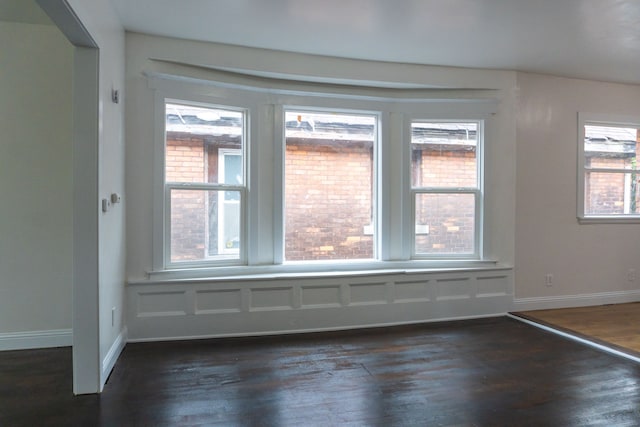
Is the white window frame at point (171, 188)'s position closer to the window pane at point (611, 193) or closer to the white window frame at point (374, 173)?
the white window frame at point (374, 173)

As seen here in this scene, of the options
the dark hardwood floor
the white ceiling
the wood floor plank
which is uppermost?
the white ceiling

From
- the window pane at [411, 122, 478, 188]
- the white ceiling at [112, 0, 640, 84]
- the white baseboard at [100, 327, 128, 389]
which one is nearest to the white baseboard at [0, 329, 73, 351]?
the white baseboard at [100, 327, 128, 389]

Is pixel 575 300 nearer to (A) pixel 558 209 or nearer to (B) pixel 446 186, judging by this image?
(A) pixel 558 209

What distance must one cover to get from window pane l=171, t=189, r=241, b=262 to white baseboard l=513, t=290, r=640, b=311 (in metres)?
3.18

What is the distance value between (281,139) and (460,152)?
196 cm

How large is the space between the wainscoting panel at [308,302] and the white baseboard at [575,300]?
0.71 feet

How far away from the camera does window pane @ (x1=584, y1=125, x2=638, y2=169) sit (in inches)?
175

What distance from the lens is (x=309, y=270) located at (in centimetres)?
371

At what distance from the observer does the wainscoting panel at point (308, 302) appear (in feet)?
10.7

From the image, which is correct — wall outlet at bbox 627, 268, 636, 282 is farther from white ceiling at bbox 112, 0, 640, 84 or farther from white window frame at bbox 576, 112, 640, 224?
white ceiling at bbox 112, 0, 640, 84

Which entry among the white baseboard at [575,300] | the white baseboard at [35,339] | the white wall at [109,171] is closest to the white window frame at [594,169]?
the white baseboard at [575,300]

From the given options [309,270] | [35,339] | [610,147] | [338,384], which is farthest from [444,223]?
[35,339]

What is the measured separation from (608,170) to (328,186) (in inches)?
137

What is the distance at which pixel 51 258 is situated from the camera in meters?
3.09
